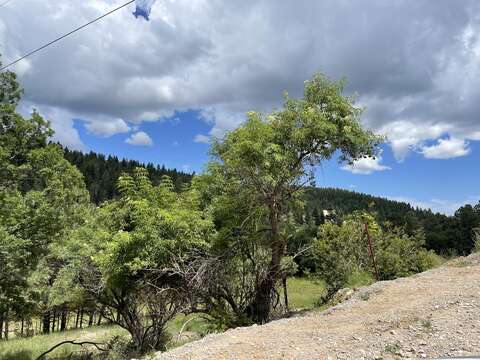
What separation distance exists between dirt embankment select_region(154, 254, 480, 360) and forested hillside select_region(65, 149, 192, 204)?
226 feet

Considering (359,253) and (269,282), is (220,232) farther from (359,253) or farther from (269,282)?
(359,253)

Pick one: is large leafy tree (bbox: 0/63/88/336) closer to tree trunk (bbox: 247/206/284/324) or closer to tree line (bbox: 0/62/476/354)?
tree line (bbox: 0/62/476/354)

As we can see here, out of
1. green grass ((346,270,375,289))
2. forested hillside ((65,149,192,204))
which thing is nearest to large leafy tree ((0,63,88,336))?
green grass ((346,270,375,289))

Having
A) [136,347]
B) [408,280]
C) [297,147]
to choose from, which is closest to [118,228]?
[136,347]

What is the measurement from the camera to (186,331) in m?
15.5

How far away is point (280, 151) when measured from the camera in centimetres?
1145

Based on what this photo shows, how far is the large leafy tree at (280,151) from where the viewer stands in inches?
449

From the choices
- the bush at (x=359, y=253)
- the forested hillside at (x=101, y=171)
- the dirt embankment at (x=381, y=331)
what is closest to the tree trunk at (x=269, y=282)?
the dirt embankment at (x=381, y=331)

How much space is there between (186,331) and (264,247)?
489 cm

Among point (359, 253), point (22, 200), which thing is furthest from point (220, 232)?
point (22, 200)

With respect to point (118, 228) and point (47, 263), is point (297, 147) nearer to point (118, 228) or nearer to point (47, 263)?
point (118, 228)

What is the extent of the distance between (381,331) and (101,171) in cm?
10404

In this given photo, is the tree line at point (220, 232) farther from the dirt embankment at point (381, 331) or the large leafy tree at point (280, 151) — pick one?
A: the dirt embankment at point (381, 331)

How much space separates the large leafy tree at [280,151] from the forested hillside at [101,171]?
64.9 m
